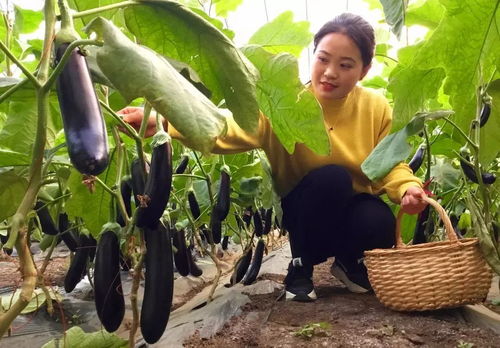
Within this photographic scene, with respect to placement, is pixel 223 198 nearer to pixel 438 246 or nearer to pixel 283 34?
pixel 283 34

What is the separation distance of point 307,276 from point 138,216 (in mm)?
1073

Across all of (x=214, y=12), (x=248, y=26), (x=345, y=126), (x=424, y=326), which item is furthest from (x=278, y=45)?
(x=248, y=26)

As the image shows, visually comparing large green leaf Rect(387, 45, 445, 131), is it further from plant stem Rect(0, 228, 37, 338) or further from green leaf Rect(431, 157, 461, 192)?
plant stem Rect(0, 228, 37, 338)

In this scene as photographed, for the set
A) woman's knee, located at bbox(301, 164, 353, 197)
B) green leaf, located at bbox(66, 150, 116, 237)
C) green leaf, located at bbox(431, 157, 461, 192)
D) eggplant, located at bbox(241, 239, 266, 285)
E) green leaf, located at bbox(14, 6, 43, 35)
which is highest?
green leaf, located at bbox(14, 6, 43, 35)

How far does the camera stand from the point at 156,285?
0.82 m

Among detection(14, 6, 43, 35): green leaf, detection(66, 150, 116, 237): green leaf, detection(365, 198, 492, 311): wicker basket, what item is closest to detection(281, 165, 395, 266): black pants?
detection(365, 198, 492, 311): wicker basket

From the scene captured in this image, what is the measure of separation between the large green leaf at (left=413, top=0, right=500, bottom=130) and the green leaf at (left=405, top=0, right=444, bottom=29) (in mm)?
469

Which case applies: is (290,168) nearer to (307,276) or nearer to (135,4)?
(307,276)

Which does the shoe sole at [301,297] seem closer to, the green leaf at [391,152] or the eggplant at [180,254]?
the eggplant at [180,254]

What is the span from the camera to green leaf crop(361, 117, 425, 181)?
Result: 46.5 inches

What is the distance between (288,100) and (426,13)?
83 cm

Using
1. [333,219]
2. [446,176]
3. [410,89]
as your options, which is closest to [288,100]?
[410,89]

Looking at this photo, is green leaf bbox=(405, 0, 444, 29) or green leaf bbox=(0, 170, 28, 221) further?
green leaf bbox=(405, 0, 444, 29)

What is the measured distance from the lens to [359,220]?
1.70 m
